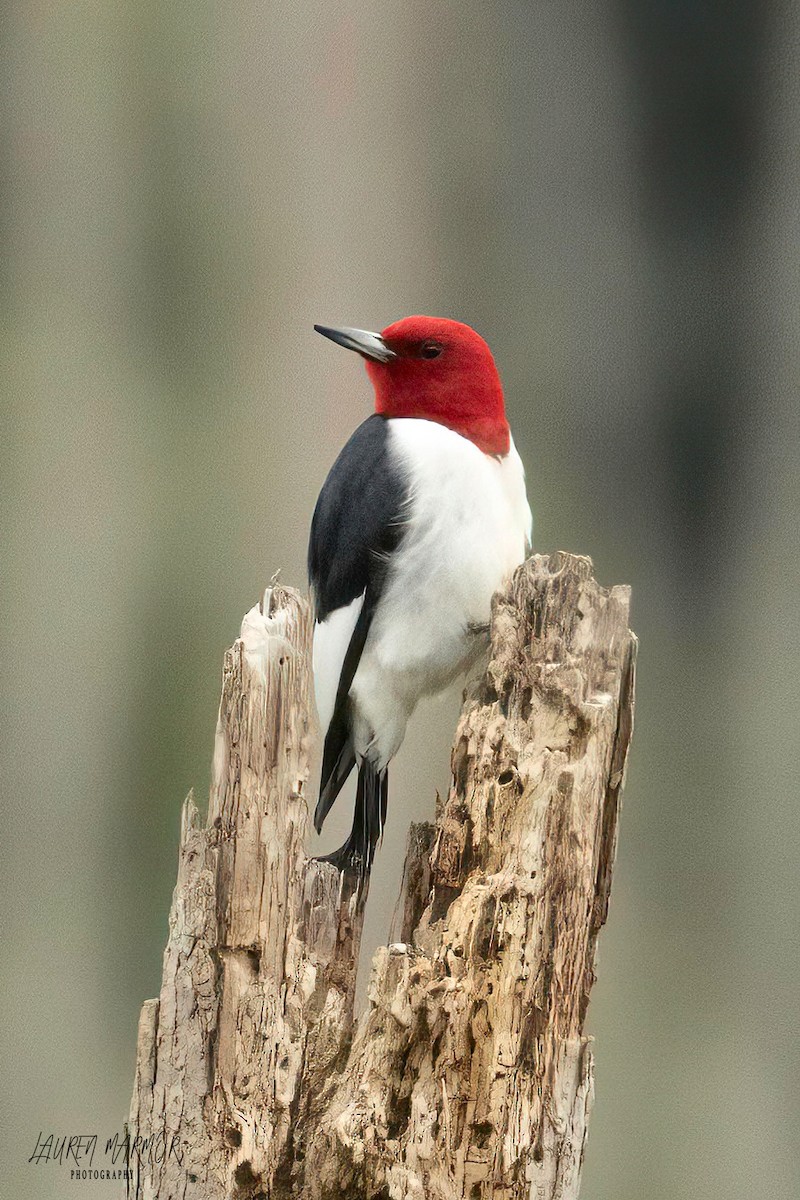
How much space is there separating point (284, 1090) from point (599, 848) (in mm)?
267

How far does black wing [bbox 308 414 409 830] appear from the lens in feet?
3.50

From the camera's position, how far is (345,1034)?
875mm

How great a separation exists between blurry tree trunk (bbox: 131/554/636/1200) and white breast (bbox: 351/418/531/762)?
0.14 meters

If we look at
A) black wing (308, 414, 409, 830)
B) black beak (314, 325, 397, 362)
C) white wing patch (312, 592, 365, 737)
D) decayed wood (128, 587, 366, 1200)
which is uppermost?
black beak (314, 325, 397, 362)

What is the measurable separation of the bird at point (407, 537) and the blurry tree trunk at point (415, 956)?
145 mm

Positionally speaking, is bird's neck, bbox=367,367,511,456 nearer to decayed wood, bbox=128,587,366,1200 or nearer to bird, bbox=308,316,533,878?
bird, bbox=308,316,533,878

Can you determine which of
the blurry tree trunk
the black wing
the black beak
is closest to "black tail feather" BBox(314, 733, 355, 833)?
the black wing

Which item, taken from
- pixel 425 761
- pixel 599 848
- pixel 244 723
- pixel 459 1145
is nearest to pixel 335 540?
pixel 244 723

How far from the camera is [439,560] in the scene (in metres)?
1.06

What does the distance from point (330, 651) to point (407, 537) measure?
0.13 meters

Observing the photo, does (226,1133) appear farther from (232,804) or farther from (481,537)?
(481,537)


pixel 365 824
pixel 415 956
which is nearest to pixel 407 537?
pixel 365 824

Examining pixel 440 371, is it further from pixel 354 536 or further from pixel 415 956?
pixel 415 956

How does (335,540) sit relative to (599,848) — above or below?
above
